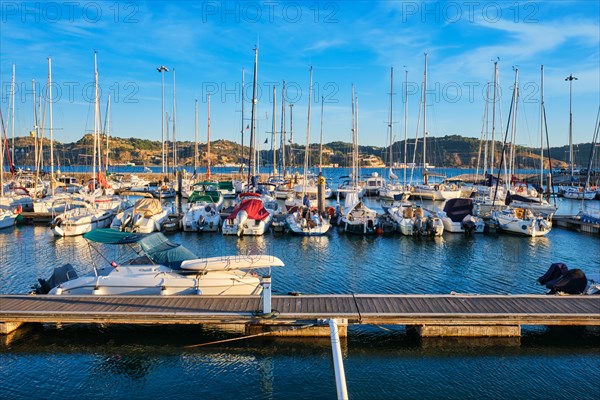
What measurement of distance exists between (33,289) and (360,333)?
13.0 meters

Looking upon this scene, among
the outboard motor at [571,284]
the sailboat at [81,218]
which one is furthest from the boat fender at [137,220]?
the outboard motor at [571,284]

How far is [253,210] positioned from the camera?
121 feet

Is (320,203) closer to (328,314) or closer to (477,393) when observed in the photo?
(328,314)

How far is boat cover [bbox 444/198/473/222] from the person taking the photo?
127ft

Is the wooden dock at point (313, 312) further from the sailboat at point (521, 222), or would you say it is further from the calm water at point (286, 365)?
the sailboat at point (521, 222)

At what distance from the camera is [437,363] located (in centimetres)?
1413

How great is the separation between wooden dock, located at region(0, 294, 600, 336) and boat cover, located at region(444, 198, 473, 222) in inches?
867

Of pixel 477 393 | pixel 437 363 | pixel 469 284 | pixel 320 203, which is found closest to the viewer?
pixel 477 393

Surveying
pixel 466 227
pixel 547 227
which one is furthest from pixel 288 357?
pixel 547 227

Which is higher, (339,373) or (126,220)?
(339,373)

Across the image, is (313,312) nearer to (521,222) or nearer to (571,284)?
(571,284)

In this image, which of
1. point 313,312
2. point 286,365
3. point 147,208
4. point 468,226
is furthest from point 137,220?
point 468,226

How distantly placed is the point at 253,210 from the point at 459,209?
17.0 metres

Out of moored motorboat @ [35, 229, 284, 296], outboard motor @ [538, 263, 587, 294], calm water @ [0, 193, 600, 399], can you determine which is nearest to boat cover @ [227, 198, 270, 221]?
calm water @ [0, 193, 600, 399]
